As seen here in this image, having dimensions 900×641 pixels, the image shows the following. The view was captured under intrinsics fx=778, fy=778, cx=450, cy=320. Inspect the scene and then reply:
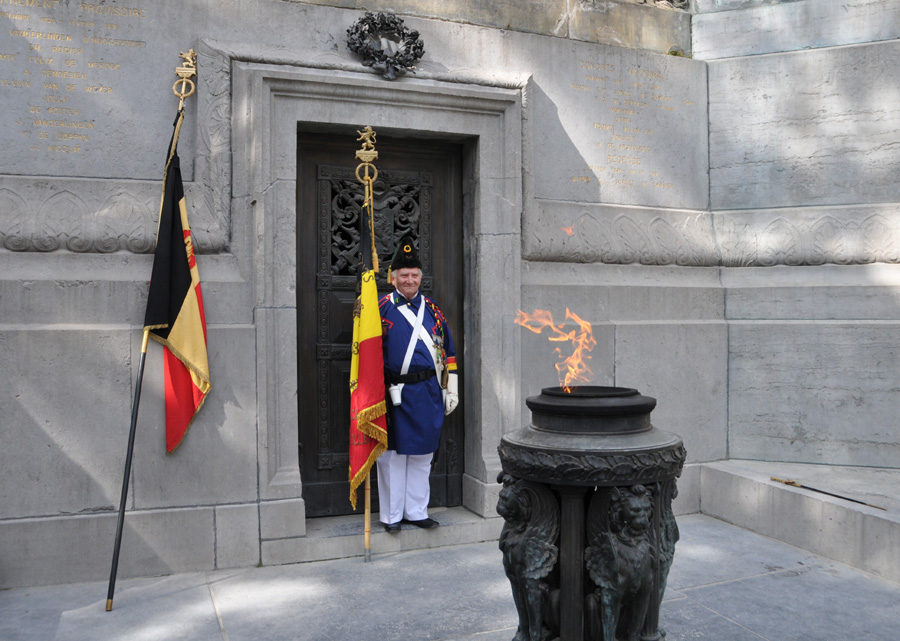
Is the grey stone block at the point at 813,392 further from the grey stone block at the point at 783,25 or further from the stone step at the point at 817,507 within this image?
the grey stone block at the point at 783,25

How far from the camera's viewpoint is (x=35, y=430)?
5055 millimetres

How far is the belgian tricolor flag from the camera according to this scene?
5.16m

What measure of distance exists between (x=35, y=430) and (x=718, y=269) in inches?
224

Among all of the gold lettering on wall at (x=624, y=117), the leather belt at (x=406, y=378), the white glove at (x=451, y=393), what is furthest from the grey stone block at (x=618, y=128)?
the leather belt at (x=406, y=378)

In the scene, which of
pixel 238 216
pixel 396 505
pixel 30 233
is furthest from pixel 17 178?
pixel 396 505

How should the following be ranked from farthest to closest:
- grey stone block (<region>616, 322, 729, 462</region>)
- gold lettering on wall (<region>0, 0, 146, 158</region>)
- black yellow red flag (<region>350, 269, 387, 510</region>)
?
grey stone block (<region>616, 322, 729, 462</region>) < black yellow red flag (<region>350, 269, 387, 510</region>) < gold lettering on wall (<region>0, 0, 146, 158</region>)

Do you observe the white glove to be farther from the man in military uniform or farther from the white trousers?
the white trousers

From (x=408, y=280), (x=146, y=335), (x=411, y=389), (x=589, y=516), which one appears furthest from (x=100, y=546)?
(x=589, y=516)

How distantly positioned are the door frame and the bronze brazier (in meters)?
2.41

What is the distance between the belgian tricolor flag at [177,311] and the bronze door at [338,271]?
0.93 meters

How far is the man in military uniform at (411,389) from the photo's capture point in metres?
5.72

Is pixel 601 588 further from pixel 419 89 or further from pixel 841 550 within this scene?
pixel 419 89

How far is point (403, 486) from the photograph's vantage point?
5.89m

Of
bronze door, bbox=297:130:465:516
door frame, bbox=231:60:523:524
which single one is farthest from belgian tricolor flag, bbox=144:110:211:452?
bronze door, bbox=297:130:465:516
